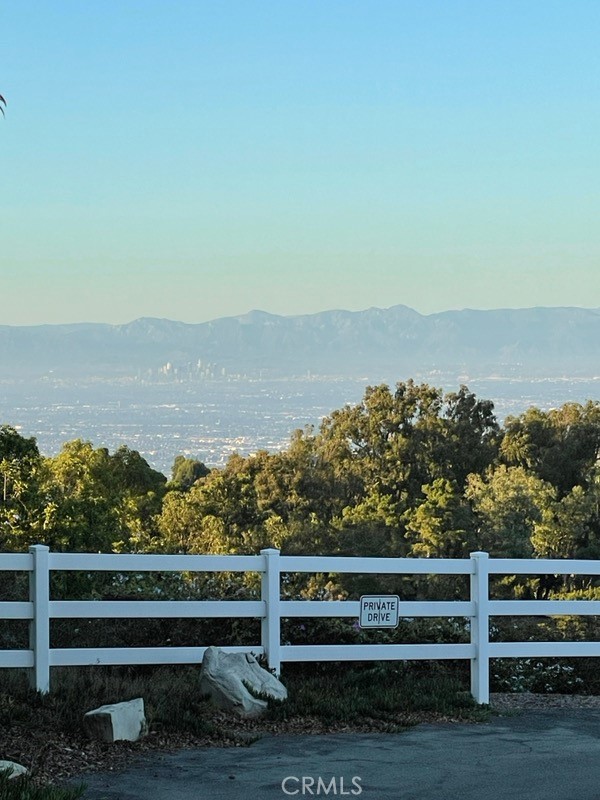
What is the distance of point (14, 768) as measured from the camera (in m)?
7.94

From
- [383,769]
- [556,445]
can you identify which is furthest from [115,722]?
[556,445]

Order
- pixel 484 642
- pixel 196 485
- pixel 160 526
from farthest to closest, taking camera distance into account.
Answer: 1. pixel 196 485
2. pixel 160 526
3. pixel 484 642

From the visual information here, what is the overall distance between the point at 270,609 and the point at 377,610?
1.00 metres

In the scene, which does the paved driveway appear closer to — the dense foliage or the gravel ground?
the gravel ground

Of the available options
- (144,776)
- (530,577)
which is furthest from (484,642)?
(530,577)

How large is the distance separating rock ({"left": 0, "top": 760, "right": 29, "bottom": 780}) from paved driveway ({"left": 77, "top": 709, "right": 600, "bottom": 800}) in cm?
43

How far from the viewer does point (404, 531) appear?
65000 mm

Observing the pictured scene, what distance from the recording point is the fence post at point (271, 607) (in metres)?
11.3

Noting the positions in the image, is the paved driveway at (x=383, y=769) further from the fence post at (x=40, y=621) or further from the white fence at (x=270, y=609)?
the fence post at (x=40, y=621)

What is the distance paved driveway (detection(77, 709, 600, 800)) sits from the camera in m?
8.05

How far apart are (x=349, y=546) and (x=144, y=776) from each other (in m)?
53.7

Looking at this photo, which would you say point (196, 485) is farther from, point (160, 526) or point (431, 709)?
point (431, 709)

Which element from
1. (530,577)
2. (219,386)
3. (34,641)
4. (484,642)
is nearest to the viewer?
(34,641)

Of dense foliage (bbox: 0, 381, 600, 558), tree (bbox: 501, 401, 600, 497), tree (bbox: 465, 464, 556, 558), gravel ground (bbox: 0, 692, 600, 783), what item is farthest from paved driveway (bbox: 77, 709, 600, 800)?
tree (bbox: 501, 401, 600, 497)
